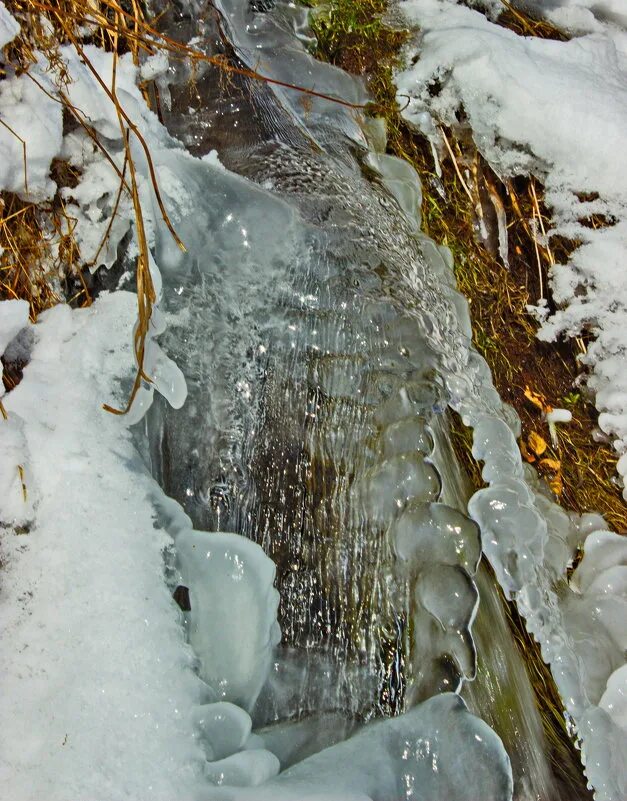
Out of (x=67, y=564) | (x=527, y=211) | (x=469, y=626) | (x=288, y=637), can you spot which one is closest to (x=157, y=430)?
(x=67, y=564)

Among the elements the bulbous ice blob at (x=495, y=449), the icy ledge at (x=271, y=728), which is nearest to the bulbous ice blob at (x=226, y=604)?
the icy ledge at (x=271, y=728)

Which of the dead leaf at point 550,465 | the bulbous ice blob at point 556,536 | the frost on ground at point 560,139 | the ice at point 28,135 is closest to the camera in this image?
the ice at point 28,135

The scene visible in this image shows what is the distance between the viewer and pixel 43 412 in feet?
5.13

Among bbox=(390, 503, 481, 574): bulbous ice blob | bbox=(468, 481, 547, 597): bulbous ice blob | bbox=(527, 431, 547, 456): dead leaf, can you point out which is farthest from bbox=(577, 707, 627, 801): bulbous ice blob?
bbox=(527, 431, 547, 456): dead leaf

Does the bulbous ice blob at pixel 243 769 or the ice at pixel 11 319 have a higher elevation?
the ice at pixel 11 319

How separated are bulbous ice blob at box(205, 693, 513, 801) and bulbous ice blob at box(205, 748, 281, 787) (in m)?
0.03

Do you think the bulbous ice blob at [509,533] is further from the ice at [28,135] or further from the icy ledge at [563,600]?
the ice at [28,135]

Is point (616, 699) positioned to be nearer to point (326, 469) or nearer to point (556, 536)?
point (556, 536)

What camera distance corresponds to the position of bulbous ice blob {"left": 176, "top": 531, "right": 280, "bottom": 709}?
1.50 meters

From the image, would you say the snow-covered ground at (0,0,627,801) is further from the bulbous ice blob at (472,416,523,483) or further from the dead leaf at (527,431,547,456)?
the dead leaf at (527,431,547,456)

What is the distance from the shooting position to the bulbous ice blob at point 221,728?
53.7 inches

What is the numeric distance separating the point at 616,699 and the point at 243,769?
123 centimetres

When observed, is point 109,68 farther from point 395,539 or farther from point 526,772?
point 526,772

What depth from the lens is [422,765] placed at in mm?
1506
